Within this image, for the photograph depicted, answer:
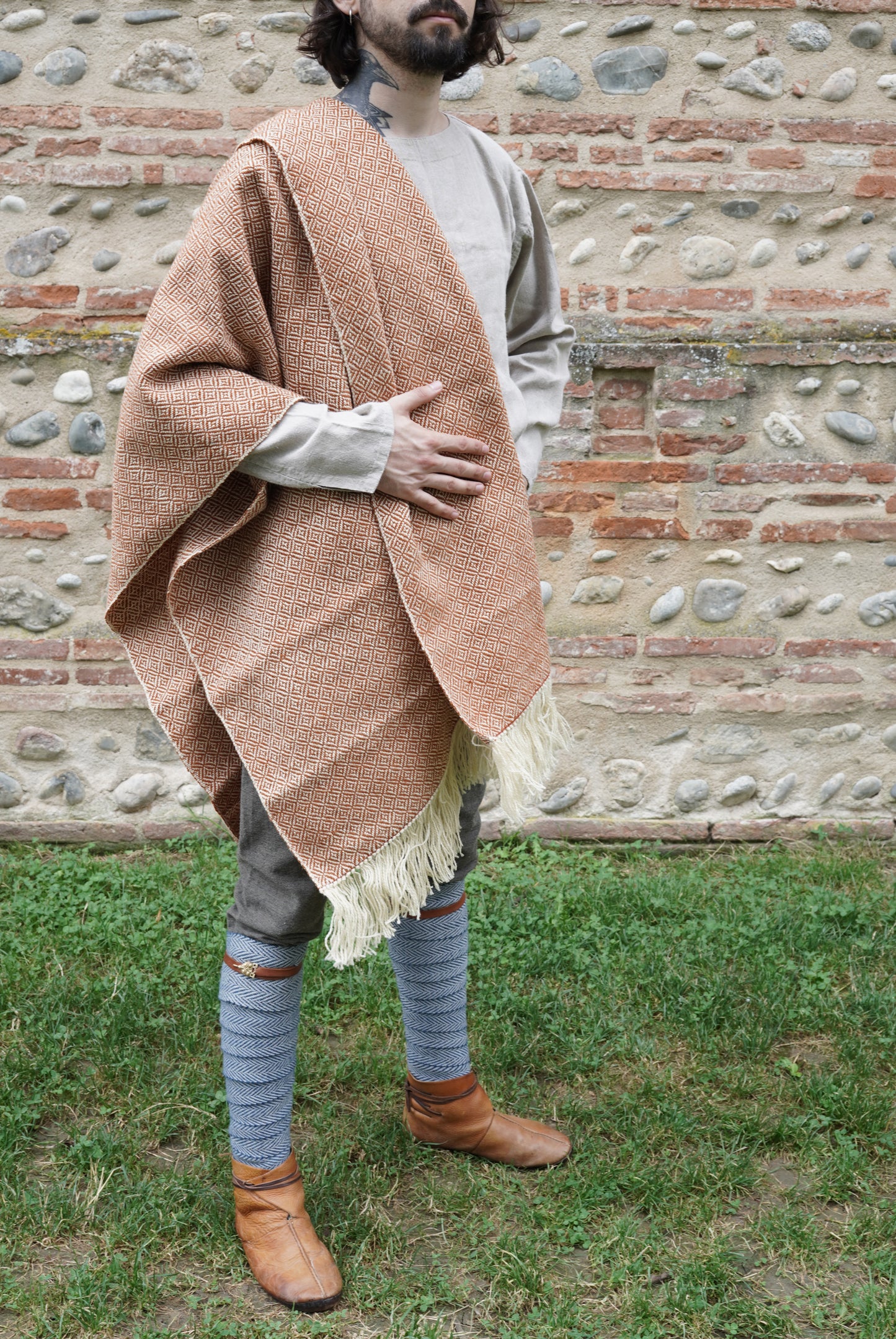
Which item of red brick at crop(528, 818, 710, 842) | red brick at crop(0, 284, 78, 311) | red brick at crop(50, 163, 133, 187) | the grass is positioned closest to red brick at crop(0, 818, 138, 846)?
the grass

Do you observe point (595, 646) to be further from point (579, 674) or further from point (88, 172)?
point (88, 172)

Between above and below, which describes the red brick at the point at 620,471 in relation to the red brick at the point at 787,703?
above

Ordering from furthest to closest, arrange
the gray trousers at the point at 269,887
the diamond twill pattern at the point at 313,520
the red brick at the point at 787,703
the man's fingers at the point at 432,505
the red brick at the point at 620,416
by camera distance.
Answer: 1. the red brick at the point at 787,703
2. the red brick at the point at 620,416
3. the gray trousers at the point at 269,887
4. the man's fingers at the point at 432,505
5. the diamond twill pattern at the point at 313,520

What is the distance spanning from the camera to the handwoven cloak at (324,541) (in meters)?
1.64

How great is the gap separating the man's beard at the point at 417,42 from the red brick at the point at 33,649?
215 centimetres

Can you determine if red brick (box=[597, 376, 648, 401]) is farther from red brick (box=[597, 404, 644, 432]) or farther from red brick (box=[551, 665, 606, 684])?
red brick (box=[551, 665, 606, 684])

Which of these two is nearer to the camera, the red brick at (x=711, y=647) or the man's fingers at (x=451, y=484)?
the man's fingers at (x=451, y=484)

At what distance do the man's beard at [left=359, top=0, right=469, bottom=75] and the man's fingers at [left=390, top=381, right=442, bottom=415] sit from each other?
49 centimetres

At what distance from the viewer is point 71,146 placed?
326 centimetres

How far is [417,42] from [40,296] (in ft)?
6.38

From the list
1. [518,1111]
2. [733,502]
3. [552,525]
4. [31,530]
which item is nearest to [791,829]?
[733,502]

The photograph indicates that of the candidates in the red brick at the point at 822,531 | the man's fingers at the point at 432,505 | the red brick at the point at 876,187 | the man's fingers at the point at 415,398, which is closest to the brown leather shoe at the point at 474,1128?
the man's fingers at the point at 432,505

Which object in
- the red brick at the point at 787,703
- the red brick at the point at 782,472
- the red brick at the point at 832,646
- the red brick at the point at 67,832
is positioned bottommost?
the red brick at the point at 67,832

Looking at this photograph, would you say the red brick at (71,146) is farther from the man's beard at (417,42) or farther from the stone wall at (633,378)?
the man's beard at (417,42)
